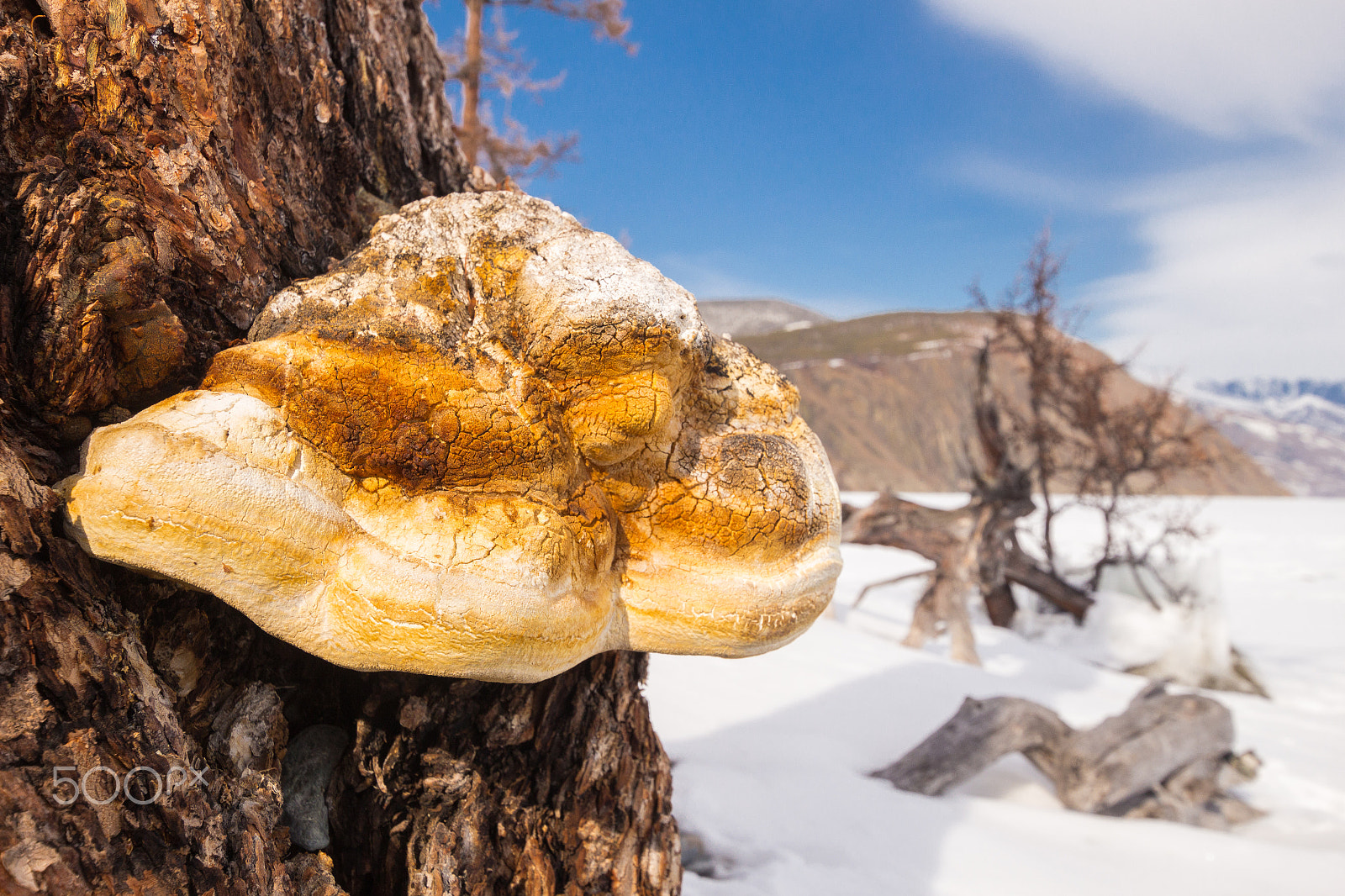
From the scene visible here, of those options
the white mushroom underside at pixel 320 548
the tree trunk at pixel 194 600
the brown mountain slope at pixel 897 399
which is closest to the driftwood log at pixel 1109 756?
the tree trunk at pixel 194 600

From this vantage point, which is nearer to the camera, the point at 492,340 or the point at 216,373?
the point at 216,373

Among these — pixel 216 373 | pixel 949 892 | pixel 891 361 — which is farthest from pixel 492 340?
pixel 891 361

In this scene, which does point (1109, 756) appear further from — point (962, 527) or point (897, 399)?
point (897, 399)

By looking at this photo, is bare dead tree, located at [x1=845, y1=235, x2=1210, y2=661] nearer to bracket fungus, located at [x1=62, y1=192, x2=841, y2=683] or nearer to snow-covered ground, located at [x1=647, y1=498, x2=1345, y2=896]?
snow-covered ground, located at [x1=647, y1=498, x2=1345, y2=896]

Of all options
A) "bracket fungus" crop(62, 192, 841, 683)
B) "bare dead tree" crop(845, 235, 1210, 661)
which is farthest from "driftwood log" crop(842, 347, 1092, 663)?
"bracket fungus" crop(62, 192, 841, 683)

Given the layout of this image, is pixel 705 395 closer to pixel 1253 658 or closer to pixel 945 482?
pixel 1253 658

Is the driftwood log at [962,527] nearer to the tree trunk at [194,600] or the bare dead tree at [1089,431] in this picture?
the bare dead tree at [1089,431]

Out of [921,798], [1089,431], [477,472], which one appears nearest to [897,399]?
[1089,431]
